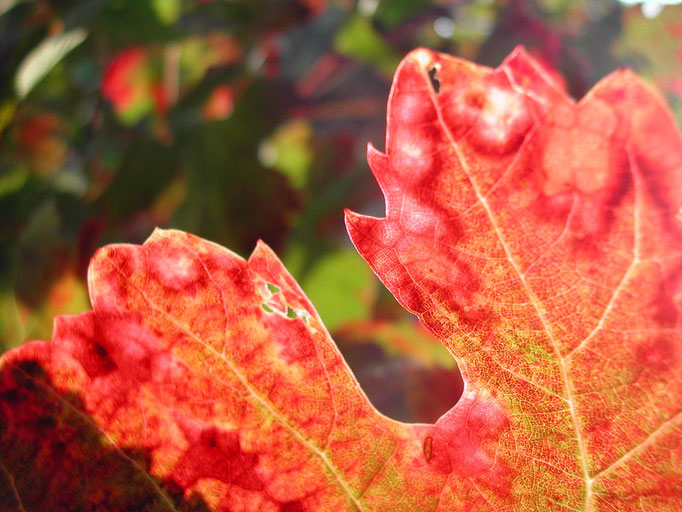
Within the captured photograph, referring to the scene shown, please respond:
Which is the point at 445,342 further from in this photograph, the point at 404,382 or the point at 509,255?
the point at 404,382

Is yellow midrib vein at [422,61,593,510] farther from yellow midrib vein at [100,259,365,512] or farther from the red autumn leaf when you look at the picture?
yellow midrib vein at [100,259,365,512]

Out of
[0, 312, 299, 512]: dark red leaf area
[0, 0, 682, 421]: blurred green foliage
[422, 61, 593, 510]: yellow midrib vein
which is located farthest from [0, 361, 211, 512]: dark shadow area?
[0, 0, 682, 421]: blurred green foliage

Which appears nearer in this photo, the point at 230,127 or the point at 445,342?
the point at 445,342

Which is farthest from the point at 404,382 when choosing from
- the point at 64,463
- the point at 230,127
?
the point at 64,463

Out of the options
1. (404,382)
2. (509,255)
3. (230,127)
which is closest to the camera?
(509,255)

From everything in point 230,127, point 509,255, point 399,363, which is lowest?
point 399,363

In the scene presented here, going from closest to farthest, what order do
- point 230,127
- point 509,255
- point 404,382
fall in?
point 509,255 < point 404,382 < point 230,127
